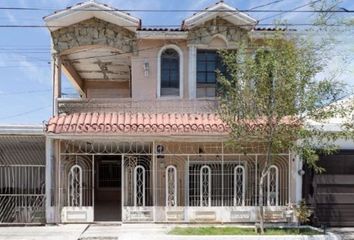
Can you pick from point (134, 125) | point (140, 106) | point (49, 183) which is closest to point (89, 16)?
point (140, 106)

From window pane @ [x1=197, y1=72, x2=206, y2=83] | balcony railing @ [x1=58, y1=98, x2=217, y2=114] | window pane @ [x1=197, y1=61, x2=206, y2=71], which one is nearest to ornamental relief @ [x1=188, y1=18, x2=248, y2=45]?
window pane @ [x1=197, y1=61, x2=206, y2=71]

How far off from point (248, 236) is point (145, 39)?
7.84 metres

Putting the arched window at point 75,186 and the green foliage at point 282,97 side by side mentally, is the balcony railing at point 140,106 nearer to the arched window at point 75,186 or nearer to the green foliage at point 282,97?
the arched window at point 75,186

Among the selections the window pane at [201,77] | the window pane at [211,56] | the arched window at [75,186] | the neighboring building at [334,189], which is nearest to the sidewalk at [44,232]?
the arched window at [75,186]

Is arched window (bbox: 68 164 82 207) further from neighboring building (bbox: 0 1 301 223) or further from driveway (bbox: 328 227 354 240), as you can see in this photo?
driveway (bbox: 328 227 354 240)

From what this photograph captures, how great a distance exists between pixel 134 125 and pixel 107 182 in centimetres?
867

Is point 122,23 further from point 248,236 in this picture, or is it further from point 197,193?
point 248,236

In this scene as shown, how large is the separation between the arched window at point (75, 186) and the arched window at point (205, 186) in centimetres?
408

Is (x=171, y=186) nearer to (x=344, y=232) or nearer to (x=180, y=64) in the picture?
(x=180, y=64)

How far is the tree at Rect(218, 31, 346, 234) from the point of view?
42.6 feet

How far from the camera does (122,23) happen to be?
17.0 m

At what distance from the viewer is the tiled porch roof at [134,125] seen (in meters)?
15.7

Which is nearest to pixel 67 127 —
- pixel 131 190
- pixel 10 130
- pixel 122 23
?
pixel 10 130

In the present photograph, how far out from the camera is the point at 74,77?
77.7ft
